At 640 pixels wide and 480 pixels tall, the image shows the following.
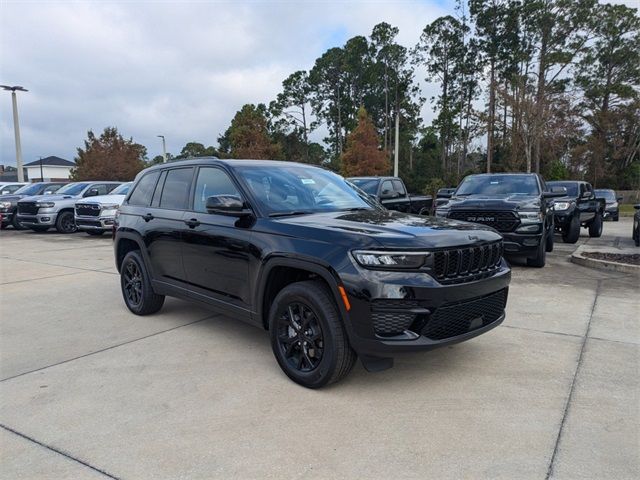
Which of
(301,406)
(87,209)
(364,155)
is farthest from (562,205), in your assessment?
(364,155)

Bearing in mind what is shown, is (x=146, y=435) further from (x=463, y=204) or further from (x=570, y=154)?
(x=570, y=154)

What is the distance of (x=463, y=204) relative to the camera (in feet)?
28.6

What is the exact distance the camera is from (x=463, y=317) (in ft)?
11.3

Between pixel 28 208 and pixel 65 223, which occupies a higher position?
pixel 28 208

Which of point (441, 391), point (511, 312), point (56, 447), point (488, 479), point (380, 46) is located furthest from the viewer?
point (380, 46)

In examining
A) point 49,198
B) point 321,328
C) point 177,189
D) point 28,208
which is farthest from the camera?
point 49,198

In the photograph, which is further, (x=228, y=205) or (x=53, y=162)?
(x=53, y=162)

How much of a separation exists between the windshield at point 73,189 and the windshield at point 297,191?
49.7ft

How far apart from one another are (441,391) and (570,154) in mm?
45697

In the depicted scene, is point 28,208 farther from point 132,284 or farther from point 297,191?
point 297,191

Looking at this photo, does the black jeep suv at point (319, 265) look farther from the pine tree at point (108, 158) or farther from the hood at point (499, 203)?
the pine tree at point (108, 158)

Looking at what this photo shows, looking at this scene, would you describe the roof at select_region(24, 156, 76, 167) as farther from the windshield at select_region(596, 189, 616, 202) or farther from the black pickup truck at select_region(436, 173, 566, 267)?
the black pickup truck at select_region(436, 173, 566, 267)

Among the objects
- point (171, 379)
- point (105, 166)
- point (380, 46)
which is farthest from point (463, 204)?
point (380, 46)

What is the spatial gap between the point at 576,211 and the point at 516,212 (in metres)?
5.28
